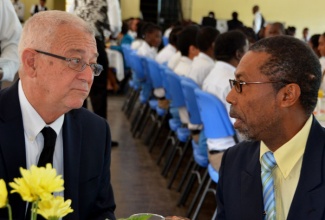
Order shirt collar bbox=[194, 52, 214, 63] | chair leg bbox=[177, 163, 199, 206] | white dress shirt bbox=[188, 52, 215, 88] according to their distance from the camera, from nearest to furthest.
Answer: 1. chair leg bbox=[177, 163, 199, 206]
2. white dress shirt bbox=[188, 52, 215, 88]
3. shirt collar bbox=[194, 52, 214, 63]

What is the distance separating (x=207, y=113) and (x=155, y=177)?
1803 millimetres

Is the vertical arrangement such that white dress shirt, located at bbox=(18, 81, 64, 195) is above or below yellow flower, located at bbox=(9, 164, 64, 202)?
below

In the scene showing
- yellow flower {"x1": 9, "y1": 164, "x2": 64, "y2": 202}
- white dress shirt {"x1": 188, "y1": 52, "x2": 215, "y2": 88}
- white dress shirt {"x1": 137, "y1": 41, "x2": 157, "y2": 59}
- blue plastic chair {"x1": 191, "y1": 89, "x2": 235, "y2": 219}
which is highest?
yellow flower {"x1": 9, "y1": 164, "x2": 64, "y2": 202}

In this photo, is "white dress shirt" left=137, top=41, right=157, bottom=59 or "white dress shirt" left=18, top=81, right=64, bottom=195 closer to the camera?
"white dress shirt" left=18, top=81, right=64, bottom=195

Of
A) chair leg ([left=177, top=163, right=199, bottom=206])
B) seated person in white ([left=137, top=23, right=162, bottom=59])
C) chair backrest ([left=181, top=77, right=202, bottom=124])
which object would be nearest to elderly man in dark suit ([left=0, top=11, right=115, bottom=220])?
chair backrest ([left=181, top=77, right=202, bottom=124])

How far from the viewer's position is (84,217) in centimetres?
184

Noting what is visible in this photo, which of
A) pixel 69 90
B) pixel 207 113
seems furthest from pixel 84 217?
pixel 207 113

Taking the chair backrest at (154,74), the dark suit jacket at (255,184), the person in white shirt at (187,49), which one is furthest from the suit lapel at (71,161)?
the chair backrest at (154,74)

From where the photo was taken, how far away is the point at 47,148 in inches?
65.2

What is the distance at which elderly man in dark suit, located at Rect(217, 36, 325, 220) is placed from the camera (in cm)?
160

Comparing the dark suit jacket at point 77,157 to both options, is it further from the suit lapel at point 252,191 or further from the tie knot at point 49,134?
the suit lapel at point 252,191

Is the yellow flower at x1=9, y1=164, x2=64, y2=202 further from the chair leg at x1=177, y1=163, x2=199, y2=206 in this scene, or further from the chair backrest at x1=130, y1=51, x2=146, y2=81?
the chair backrest at x1=130, y1=51, x2=146, y2=81

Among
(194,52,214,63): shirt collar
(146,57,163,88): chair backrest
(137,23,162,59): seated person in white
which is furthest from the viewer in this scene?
(137,23,162,59): seated person in white

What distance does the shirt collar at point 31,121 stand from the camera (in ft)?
5.60
